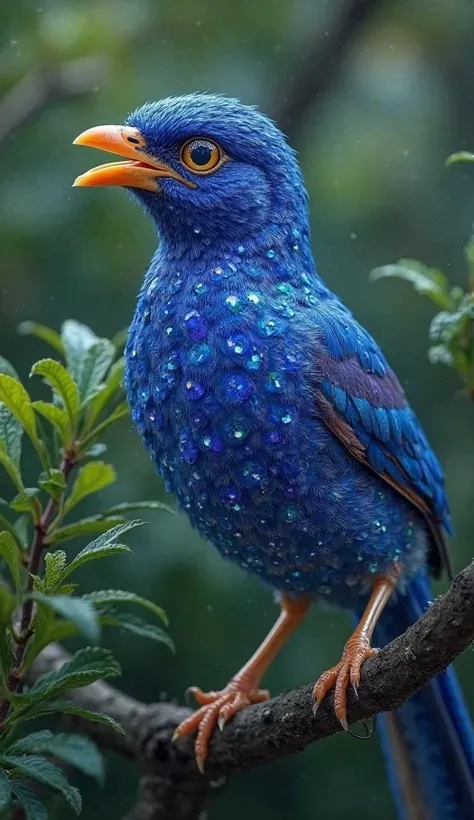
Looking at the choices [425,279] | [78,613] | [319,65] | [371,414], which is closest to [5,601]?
[78,613]

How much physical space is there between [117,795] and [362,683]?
1427 millimetres

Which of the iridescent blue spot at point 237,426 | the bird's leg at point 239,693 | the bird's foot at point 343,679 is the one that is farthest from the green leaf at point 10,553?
the bird's leg at point 239,693

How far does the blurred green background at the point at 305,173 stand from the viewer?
9.82 feet

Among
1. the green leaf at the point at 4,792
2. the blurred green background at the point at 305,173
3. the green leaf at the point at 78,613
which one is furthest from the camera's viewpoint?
the blurred green background at the point at 305,173

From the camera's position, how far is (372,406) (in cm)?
→ 213

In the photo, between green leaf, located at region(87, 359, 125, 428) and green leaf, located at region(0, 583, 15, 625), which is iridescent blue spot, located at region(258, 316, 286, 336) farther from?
green leaf, located at region(0, 583, 15, 625)

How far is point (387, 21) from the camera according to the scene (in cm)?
317

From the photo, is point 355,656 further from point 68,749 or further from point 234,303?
point 234,303

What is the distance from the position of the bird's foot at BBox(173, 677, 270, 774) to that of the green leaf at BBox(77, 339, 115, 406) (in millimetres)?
794

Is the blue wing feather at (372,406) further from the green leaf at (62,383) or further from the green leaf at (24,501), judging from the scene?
the green leaf at (24,501)

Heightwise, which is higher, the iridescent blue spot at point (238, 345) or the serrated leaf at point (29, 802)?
the iridescent blue spot at point (238, 345)

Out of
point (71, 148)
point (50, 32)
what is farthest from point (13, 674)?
point (50, 32)

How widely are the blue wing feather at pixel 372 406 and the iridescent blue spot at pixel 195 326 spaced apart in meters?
0.24

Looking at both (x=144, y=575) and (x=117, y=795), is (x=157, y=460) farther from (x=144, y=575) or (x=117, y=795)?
(x=117, y=795)
